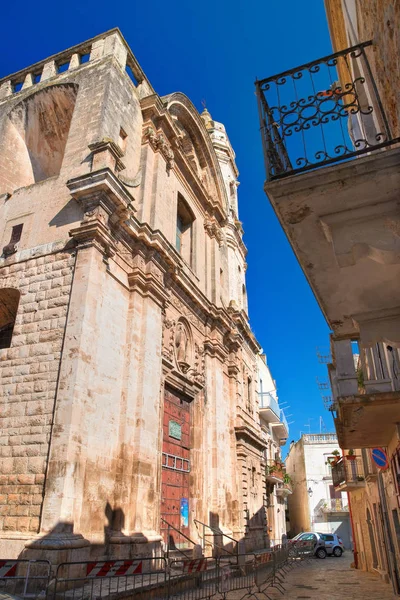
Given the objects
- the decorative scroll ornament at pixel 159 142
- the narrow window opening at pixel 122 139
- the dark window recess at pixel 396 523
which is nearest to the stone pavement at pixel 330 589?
the dark window recess at pixel 396 523

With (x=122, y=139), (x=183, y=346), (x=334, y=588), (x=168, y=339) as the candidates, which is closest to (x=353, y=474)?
(x=334, y=588)

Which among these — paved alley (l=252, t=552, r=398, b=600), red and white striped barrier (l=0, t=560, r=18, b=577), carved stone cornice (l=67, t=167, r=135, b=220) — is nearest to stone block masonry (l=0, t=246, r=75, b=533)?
red and white striped barrier (l=0, t=560, r=18, b=577)

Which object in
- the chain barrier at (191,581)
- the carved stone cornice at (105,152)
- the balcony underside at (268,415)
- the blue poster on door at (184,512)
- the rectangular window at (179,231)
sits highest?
the rectangular window at (179,231)

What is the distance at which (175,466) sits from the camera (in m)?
11.9

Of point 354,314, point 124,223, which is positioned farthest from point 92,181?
point 354,314

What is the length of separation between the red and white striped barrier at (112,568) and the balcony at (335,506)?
31.1 m

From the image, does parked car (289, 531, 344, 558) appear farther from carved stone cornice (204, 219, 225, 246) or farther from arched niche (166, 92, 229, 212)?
arched niche (166, 92, 229, 212)

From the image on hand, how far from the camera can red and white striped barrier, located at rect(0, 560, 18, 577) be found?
6211 millimetres

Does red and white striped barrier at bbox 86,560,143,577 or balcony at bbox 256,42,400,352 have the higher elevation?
balcony at bbox 256,42,400,352

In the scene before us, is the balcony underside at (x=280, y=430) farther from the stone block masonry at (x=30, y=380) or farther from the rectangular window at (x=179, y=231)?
the stone block masonry at (x=30, y=380)

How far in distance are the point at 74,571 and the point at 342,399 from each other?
15.7ft

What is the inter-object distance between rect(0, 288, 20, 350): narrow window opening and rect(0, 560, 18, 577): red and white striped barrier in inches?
200

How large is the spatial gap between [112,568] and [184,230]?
11.6 m

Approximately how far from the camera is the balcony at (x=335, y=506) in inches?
→ 1350
